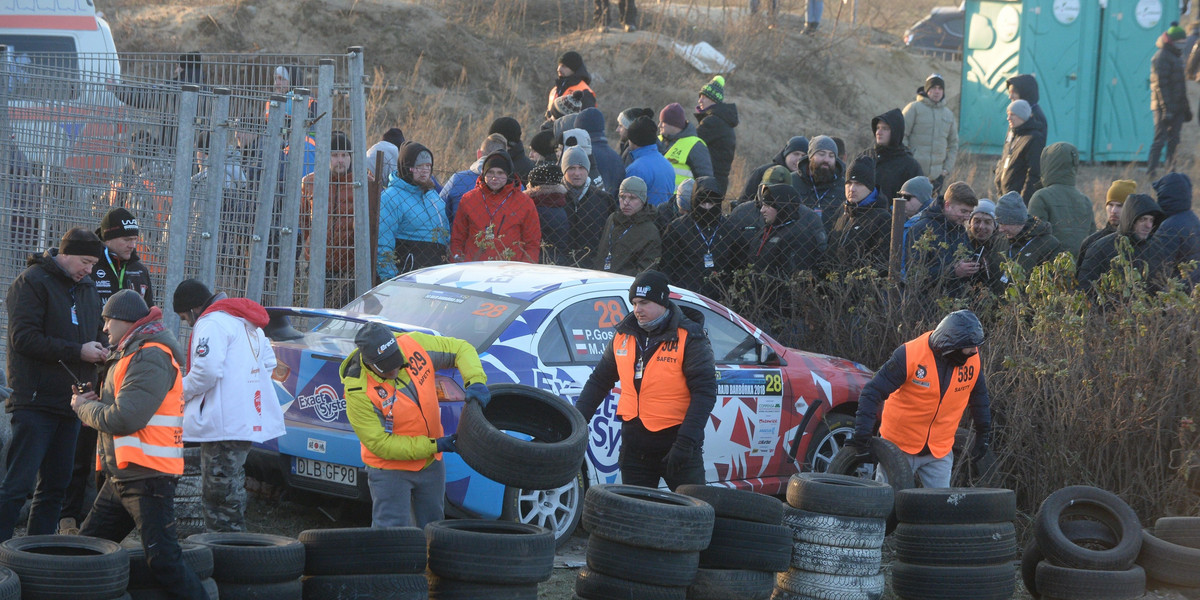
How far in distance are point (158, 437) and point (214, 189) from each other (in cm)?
321

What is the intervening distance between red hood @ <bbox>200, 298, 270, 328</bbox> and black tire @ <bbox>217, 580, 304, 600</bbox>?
1.52 m

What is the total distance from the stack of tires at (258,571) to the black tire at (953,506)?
3332 mm

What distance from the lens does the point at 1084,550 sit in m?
7.03

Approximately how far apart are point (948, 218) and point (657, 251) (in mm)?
2346

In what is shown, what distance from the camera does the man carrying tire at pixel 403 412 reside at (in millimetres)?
6332

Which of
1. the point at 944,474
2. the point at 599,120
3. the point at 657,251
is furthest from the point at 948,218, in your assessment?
the point at 599,120

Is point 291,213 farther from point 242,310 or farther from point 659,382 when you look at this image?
point 659,382

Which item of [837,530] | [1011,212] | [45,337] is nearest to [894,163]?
[1011,212]

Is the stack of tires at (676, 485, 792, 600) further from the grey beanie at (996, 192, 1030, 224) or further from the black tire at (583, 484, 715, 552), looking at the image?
the grey beanie at (996, 192, 1030, 224)

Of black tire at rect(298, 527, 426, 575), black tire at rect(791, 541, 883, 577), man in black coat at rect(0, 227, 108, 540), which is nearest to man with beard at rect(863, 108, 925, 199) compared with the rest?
black tire at rect(791, 541, 883, 577)

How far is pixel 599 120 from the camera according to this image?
12.7 metres

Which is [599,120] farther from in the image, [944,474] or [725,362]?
[944,474]

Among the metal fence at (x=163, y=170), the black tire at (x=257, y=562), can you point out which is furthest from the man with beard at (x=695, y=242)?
the black tire at (x=257, y=562)

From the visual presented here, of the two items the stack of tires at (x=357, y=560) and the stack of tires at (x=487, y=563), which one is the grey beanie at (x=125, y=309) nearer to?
the stack of tires at (x=357, y=560)
